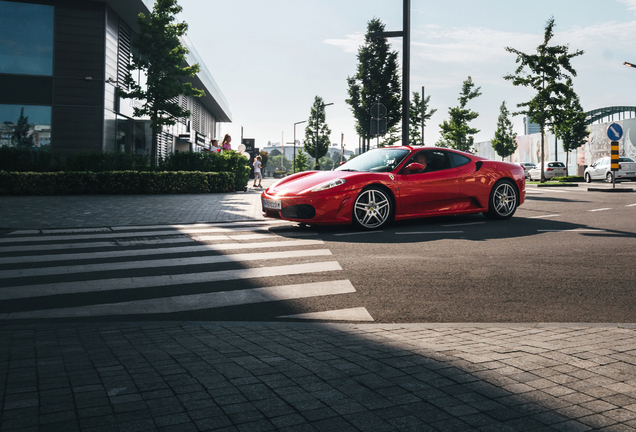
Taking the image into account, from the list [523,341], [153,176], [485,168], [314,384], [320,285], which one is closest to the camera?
[314,384]

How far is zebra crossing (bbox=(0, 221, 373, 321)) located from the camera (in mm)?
4594

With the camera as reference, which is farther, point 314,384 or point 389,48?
point 389,48

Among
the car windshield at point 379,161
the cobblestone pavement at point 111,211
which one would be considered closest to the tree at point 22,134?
the cobblestone pavement at point 111,211

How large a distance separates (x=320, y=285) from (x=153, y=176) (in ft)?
45.2

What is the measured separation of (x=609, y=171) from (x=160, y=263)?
3273cm

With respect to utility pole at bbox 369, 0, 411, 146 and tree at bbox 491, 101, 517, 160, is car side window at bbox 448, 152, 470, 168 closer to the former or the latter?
utility pole at bbox 369, 0, 411, 146

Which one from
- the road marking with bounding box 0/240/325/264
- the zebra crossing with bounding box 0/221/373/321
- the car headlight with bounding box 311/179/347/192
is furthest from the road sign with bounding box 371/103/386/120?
the road marking with bounding box 0/240/325/264

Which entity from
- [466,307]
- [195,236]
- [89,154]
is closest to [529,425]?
[466,307]

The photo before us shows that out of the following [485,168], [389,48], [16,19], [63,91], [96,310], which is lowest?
[96,310]

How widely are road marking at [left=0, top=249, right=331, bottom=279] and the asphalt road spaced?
23 mm

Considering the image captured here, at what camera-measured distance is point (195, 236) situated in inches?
339

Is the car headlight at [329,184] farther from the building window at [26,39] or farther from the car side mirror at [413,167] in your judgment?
the building window at [26,39]

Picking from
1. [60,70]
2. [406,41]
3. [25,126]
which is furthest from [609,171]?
[25,126]

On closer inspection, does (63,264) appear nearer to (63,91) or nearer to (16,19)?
(63,91)
